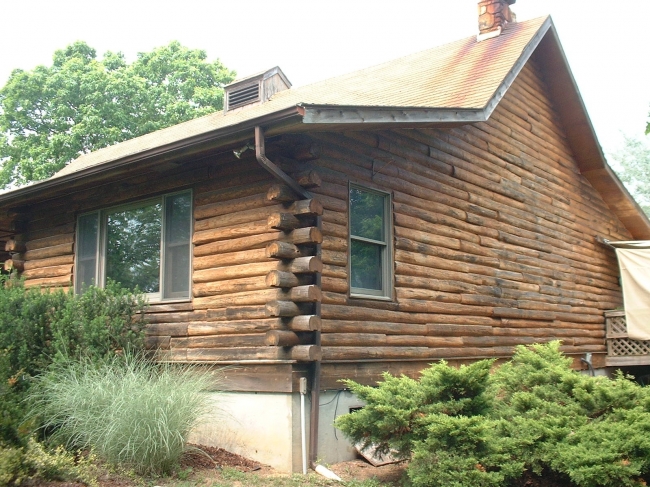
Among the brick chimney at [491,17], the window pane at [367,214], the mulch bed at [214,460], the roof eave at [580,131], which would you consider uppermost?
the brick chimney at [491,17]

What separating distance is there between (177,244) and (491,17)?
8345 mm

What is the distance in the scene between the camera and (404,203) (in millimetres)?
9961

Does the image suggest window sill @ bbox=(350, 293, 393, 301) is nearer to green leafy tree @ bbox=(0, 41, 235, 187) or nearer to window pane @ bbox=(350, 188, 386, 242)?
window pane @ bbox=(350, 188, 386, 242)

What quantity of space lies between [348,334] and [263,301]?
112cm

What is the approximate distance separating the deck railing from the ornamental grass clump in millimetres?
9960

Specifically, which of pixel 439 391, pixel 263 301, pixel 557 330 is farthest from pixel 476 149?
pixel 439 391

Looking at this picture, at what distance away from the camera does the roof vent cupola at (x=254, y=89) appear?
1380 cm

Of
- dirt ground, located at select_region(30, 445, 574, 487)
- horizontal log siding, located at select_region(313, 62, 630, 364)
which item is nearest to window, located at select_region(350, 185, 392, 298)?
horizontal log siding, located at select_region(313, 62, 630, 364)

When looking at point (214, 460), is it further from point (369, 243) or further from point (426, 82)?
point (426, 82)

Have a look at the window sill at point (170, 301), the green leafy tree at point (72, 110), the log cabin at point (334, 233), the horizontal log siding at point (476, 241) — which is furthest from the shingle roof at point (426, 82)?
the green leafy tree at point (72, 110)

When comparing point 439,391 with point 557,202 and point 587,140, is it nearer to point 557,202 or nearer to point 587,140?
point 557,202

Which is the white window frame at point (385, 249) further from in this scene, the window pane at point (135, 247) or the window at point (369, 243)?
the window pane at point (135, 247)

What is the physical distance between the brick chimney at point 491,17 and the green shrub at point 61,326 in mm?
8931

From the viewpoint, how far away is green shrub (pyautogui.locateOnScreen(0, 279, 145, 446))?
8.77 m
